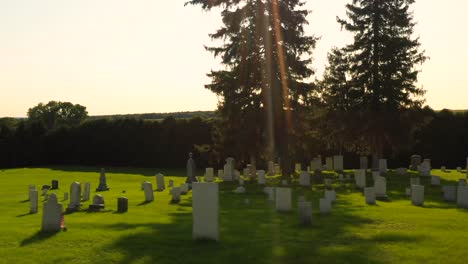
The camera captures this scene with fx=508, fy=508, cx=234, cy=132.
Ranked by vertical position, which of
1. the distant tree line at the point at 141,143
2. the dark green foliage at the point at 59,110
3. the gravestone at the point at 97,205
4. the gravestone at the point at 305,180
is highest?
the dark green foliage at the point at 59,110

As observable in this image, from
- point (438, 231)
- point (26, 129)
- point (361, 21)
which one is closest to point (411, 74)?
point (361, 21)

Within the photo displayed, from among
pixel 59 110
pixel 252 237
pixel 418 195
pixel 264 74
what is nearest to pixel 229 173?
pixel 264 74

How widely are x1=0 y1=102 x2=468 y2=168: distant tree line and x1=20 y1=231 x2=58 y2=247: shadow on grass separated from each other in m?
28.9

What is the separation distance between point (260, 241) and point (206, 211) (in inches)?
49.5

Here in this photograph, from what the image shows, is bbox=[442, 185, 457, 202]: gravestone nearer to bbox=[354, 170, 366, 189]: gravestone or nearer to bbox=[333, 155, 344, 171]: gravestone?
bbox=[354, 170, 366, 189]: gravestone

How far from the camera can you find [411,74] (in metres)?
31.4

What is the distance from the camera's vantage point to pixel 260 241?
33.9 ft

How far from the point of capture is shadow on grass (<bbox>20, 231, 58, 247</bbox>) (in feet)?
34.4

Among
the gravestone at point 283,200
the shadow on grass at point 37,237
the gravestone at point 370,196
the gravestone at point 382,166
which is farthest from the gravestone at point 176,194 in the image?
the gravestone at point 382,166

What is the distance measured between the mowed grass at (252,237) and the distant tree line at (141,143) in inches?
952

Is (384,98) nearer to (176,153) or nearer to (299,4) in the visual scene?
(299,4)

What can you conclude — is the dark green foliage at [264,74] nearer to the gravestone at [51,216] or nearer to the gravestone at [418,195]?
the gravestone at [418,195]

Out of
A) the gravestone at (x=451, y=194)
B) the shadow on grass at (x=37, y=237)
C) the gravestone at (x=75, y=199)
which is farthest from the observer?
the gravestone at (x=451, y=194)

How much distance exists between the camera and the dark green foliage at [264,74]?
2834 centimetres
